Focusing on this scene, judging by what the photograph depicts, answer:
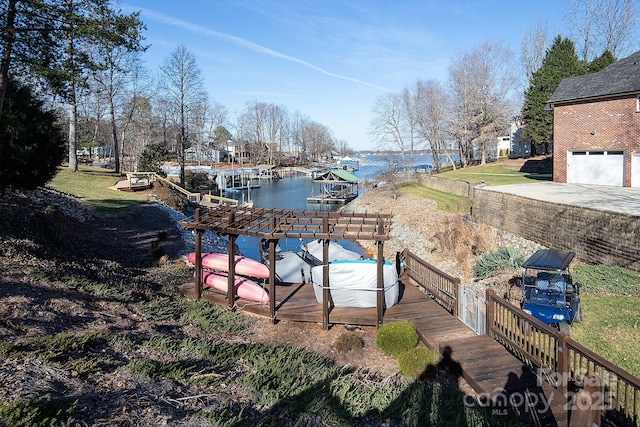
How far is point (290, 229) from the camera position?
34.0 feet

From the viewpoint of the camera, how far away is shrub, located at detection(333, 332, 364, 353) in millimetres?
9055

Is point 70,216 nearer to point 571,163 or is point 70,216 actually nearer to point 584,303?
point 584,303

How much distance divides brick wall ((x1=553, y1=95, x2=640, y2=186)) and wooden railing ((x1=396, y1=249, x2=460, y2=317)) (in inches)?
681

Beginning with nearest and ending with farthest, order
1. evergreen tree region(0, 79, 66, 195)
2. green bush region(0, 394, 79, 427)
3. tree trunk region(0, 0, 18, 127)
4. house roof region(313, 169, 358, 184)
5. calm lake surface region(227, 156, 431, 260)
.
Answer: green bush region(0, 394, 79, 427), tree trunk region(0, 0, 18, 127), evergreen tree region(0, 79, 66, 195), calm lake surface region(227, 156, 431, 260), house roof region(313, 169, 358, 184)

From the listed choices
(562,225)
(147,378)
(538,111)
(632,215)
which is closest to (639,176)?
(562,225)

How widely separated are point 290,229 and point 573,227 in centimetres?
1289

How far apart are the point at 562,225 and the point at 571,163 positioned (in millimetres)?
10467

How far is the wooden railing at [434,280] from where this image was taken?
1044 centimetres

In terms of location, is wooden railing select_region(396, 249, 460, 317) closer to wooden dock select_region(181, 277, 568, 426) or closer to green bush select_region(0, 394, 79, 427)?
wooden dock select_region(181, 277, 568, 426)

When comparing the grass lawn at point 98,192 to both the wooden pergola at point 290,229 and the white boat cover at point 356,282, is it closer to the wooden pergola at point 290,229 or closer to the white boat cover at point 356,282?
the wooden pergola at point 290,229

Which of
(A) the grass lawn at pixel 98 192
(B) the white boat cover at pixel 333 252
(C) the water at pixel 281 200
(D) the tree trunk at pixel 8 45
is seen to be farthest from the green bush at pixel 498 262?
(A) the grass lawn at pixel 98 192

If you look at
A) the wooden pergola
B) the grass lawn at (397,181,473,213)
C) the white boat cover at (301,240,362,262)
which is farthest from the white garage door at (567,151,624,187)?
the wooden pergola

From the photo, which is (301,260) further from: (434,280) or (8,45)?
(8,45)

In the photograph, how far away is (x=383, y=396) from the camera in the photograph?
694 cm
